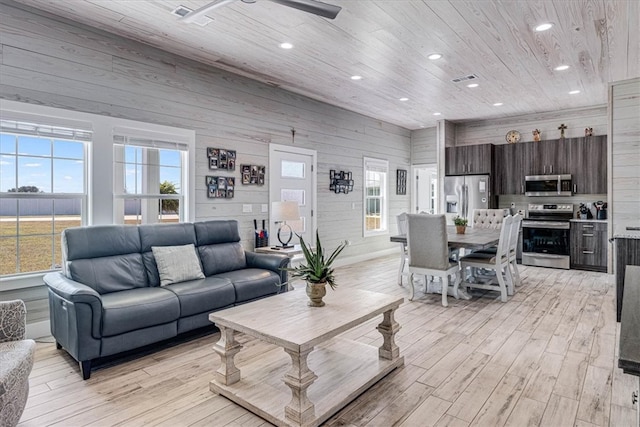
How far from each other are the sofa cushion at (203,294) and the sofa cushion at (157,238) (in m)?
0.29

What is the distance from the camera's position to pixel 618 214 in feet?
18.7

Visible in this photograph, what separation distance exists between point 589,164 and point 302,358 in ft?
22.2

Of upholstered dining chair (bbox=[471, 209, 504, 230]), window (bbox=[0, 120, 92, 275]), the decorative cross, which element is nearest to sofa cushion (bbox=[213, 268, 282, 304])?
window (bbox=[0, 120, 92, 275])

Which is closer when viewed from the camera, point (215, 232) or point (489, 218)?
point (215, 232)

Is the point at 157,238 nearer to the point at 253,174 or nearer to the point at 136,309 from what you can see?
the point at 136,309

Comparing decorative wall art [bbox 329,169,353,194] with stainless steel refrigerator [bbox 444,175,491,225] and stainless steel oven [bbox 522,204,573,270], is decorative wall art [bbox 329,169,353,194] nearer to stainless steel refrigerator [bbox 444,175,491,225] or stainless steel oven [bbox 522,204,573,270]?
stainless steel refrigerator [bbox 444,175,491,225]

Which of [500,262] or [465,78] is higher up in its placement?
[465,78]

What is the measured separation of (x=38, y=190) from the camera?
3494 millimetres

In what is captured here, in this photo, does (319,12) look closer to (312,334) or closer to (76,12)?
(312,334)

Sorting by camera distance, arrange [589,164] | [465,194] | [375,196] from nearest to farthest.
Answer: [589,164] < [465,194] < [375,196]

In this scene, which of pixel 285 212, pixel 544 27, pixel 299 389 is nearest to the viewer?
pixel 299 389

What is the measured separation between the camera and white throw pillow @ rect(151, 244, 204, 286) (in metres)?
3.59

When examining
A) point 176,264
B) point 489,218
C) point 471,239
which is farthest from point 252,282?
point 489,218

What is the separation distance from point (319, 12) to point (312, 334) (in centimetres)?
195
